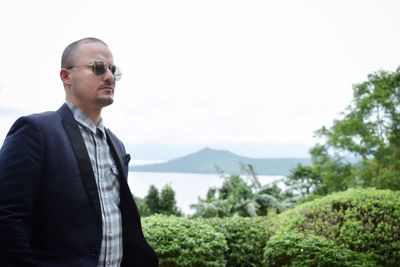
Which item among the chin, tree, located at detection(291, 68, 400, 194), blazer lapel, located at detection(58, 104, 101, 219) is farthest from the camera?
tree, located at detection(291, 68, 400, 194)

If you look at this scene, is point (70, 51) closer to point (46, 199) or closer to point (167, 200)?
A: point (46, 199)

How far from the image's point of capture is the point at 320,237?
22.2 ft

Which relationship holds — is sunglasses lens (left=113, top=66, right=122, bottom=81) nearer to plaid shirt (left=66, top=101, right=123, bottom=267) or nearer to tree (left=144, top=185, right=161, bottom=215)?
plaid shirt (left=66, top=101, right=123, bottom=267)

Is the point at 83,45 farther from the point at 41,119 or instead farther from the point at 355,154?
the point at 355,154

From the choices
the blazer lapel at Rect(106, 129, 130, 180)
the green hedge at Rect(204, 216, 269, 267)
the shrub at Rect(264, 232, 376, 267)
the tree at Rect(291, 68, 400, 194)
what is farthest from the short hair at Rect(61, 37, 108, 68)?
the tree at Rect(291, 68, 400, 194)

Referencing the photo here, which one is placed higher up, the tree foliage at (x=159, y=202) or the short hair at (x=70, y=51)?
the short hair at (x=70, y=51)

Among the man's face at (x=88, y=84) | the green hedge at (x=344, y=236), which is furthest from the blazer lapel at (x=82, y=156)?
the green hedge at (x=344, y=236)

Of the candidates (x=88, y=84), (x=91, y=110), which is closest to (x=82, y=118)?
(x=91, y=110)

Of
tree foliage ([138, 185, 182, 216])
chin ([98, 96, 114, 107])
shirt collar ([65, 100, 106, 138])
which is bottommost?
tree foliage ([138, 185, 182, 216])

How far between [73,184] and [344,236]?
218 inches

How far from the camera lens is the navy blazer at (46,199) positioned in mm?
1955

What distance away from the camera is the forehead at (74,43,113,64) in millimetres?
2385

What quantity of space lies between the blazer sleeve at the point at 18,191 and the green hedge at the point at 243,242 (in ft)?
20.3

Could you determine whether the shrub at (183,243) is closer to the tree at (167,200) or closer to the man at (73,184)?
the man at (73,184)
